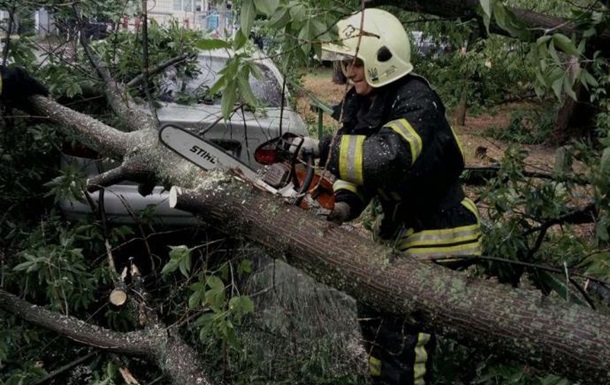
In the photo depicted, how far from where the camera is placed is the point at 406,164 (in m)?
2.13

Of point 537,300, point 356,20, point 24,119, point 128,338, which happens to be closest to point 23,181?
point 24,119

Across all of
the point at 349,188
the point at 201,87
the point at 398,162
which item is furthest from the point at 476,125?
the point at 398,162

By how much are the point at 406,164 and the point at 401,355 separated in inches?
31.4

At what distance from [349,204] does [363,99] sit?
455 mm

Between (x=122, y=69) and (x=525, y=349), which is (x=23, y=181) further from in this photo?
(x=525, y=349)

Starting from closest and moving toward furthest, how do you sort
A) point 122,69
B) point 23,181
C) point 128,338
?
point 128,338 < point 23,181 < point 122,69

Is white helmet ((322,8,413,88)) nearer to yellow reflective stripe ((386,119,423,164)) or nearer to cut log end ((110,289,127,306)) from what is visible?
yellow reflective stripe ((386,119,423,164))

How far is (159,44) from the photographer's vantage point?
424cm

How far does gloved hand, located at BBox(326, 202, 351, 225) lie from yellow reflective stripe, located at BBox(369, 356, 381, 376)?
57 cm

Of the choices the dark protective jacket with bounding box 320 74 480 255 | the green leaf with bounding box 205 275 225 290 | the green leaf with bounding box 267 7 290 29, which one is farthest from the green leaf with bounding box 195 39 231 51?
the green leaf with bounding box 205 275 225 290

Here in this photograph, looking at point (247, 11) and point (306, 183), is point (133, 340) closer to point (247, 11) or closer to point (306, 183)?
point (306, 183)

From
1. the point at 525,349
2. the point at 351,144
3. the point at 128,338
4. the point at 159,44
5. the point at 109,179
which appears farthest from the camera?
the point at 159,44

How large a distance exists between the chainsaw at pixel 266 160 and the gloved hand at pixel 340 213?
3.9 inches

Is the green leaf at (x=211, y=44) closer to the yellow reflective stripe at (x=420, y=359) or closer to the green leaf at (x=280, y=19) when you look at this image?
the green leaf at (x=280, y=19)
